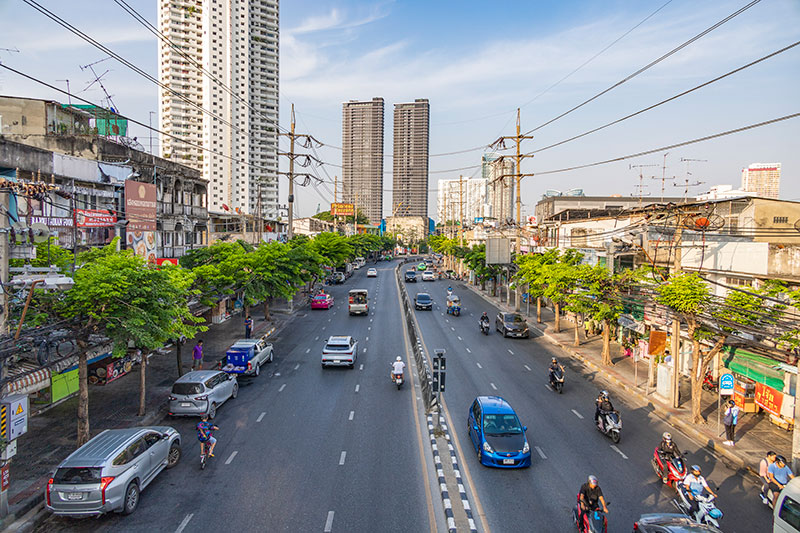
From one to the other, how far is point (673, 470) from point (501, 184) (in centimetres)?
6195

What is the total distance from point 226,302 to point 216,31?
9814cm

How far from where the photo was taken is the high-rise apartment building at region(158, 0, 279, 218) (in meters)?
115

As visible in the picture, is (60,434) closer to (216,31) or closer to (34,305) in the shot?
(34,305)

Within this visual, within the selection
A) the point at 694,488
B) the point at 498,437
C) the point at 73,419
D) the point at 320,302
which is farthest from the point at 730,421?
the point at 320,302

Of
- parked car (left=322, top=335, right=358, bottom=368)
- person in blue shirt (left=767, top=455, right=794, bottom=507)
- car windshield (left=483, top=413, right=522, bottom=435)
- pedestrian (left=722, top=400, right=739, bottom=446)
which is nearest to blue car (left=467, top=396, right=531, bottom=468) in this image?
car windshield (left=483, top=413, right=522, bottom=435)

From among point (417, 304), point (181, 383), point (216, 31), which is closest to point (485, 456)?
point (181, 383)

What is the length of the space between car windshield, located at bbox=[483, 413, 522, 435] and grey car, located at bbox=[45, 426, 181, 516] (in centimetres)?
926

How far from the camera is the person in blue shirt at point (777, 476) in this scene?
1220cm

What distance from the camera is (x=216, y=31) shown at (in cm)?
11644

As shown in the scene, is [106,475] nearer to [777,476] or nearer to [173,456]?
[173,456]

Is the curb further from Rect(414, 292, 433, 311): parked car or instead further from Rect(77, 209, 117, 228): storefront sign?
Rect(77, 209, 117, 228): storefront sign

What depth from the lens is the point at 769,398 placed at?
1877 centimetres

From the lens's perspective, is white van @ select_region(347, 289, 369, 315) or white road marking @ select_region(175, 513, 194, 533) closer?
white road marking @ select_region(175, 513, 194, 533)

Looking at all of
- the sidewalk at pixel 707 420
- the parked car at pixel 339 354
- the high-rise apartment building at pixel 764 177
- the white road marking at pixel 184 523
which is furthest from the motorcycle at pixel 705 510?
the high-rise apartment building at pixel 764 177
